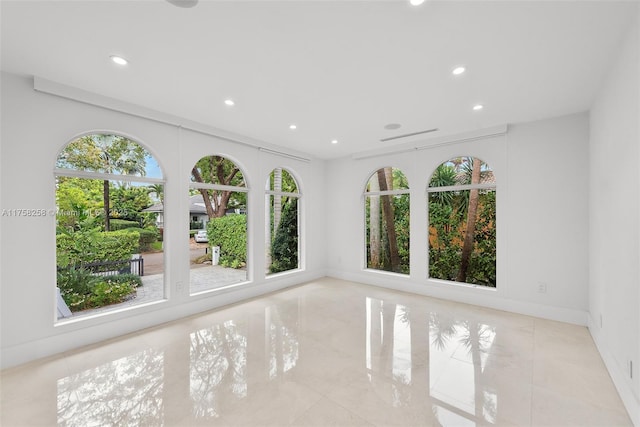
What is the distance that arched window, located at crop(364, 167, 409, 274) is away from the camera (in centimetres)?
516

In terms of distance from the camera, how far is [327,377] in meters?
2.29

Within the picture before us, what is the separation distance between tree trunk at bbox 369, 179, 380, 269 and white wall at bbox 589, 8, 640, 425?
3187 millimetres

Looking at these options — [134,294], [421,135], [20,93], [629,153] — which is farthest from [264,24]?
[134,294]

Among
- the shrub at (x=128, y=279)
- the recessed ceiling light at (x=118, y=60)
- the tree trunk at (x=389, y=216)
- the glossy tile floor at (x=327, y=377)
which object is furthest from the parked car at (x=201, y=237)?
the tree trunk at (x=389, y=216)

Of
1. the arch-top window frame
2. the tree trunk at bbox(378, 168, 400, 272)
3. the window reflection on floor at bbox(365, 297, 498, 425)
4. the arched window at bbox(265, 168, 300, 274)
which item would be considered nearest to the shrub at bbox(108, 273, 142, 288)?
the arch-top window frame

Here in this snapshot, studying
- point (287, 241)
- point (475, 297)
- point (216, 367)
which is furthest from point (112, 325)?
point (475, 297)

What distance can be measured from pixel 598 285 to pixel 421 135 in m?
2.85

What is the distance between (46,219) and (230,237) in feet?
7.45

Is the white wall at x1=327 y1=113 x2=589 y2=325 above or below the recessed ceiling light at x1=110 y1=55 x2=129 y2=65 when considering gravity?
below

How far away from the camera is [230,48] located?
2.17 metres

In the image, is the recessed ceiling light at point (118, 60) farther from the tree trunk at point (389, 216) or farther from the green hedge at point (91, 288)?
the tree trunk at point (389, 216)

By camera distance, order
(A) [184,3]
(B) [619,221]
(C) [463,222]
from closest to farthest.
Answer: (A) [184,3] < (B) [619,221] < (C) [463,222]

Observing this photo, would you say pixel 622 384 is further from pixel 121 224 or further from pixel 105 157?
pixel 105 157

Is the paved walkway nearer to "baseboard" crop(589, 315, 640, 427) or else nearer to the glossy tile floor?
the glossy tile floor
